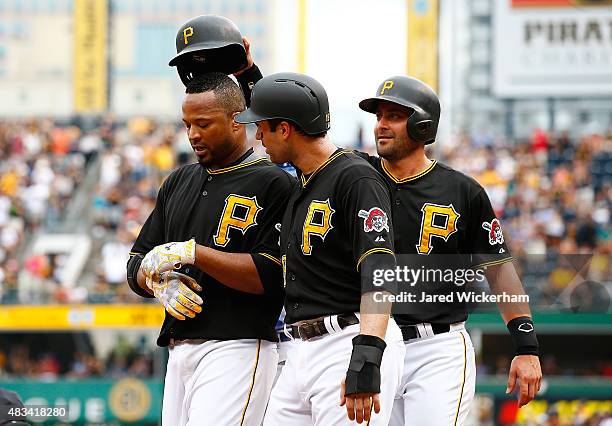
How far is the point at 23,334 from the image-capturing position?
17219mm

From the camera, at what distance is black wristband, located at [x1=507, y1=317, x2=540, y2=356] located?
15.5 feet

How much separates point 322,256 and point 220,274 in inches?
18.2

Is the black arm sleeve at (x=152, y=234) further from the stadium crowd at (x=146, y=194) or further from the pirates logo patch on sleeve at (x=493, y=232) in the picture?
the stadium crowd at (x=146, y=194)

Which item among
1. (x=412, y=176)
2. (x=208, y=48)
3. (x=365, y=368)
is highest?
(x=208, y=48)

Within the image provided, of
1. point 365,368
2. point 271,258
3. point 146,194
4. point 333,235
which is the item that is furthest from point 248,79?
point 146,194

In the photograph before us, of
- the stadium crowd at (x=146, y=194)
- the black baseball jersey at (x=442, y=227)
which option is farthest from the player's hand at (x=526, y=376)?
the stadium crowd at (x=146, y=194)

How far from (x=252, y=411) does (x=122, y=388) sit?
1107 cm

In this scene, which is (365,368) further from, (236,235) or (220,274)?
(236,235)

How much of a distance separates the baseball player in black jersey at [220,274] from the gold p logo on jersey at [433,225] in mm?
596

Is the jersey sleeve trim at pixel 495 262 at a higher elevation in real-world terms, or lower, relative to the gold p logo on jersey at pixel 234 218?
lower

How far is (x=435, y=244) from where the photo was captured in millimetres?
4789

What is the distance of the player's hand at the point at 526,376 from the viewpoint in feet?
15.3

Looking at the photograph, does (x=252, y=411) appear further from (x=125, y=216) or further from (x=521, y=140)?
(x=521, y=140)

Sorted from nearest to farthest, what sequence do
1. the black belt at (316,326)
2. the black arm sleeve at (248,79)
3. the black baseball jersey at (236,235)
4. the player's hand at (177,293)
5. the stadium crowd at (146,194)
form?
the black belt at (316,326) < the player's hand at (177,293) < the black baseball jersey at (236,235) < the black arm sleeve at (248,79) < the stadium crowd at (146,194)
